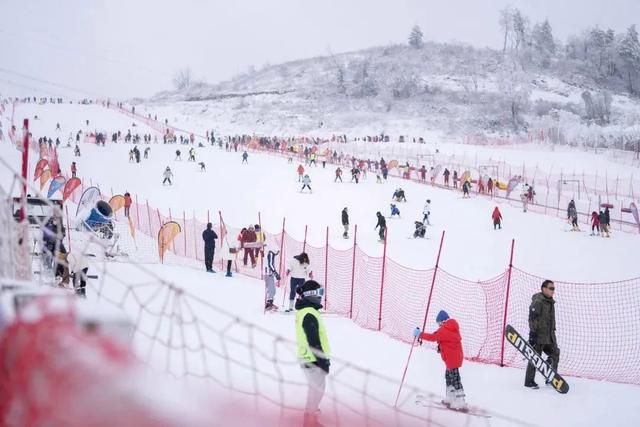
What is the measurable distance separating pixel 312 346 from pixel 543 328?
11.8 ft

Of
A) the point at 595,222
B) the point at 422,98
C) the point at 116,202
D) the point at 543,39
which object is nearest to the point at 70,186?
the point at 116,202

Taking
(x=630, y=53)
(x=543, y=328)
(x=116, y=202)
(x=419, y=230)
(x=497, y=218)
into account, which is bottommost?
(x=419, y=230)

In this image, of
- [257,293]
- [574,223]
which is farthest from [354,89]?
[257,293]

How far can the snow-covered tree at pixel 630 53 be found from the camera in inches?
4418

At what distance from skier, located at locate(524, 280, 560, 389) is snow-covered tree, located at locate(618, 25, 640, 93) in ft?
373

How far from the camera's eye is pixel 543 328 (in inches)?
313

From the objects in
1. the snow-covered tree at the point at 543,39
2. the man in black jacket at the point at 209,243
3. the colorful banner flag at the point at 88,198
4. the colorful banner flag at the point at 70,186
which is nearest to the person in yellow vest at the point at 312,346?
the man in black jacket at the point at 209,243

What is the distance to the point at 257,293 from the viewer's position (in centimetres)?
1305

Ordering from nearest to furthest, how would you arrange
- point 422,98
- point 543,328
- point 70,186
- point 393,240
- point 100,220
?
point 543,328 → point 100,220 → point 70,186 → point 393,240 → point 422,98

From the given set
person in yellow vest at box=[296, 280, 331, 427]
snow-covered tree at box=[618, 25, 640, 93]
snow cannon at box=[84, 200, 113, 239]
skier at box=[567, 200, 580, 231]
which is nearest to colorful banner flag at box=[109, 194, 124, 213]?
snow cannon at box=[84, 200, 113, 239]

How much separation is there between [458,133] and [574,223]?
63.6 meters

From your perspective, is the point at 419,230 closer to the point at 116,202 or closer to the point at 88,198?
the point at 116,202

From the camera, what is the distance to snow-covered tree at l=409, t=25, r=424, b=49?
458 ft

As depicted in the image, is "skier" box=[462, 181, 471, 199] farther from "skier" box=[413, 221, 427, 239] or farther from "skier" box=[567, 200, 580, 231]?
"skier" box=[413, 221, 427, 239]
